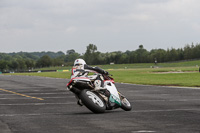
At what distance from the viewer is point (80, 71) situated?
12.0 metres

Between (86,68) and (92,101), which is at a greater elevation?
(86,68)

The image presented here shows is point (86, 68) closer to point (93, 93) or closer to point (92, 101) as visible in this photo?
point (93, 93)

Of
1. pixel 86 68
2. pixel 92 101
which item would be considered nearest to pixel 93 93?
pixel 92 101

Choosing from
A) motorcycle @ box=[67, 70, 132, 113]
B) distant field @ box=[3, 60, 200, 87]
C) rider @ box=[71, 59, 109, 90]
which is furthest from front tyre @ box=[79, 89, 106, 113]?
distant field @ box=[3, 60, 200, 87]

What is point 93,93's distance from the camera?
1212 centimetres

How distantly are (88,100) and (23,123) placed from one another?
2349 millimetres

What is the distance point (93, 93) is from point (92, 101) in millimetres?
263

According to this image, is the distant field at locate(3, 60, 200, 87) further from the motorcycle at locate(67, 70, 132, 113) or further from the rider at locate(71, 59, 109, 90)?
the rider at locate(71, 59, 109, 90)

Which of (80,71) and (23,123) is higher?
(80,71)

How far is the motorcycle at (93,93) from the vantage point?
12.0 m

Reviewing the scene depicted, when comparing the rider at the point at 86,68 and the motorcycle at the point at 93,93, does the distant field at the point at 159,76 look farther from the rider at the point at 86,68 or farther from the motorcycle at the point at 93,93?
the rider at the point at 86,68

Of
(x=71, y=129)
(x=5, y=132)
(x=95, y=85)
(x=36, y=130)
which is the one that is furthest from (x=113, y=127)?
(x=95, y=85)

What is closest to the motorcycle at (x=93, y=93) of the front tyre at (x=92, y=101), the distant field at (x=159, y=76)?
the front tyre at (x=92, y=101)

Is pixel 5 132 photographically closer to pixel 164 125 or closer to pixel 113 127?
pixel 113 127
